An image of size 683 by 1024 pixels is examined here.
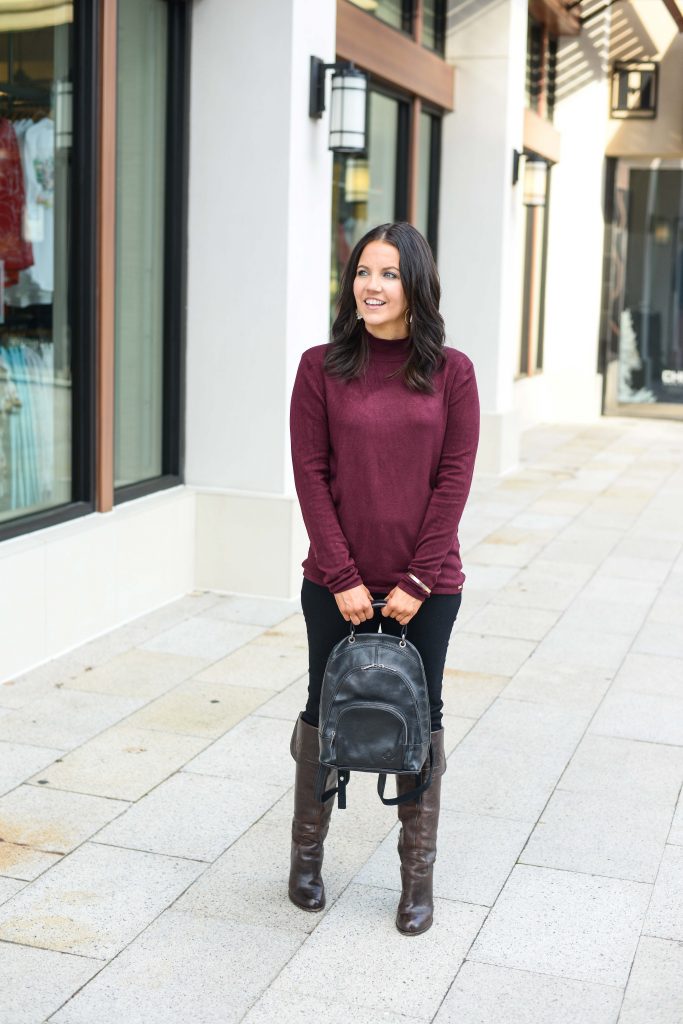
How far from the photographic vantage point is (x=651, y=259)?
1658 cm

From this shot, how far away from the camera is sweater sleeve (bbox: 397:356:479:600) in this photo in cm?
347

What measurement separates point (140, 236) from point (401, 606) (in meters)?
3.95

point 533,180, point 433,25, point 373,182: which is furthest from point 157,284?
point 533,180

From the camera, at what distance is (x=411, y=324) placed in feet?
11.5

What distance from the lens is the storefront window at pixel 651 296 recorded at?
1642cm

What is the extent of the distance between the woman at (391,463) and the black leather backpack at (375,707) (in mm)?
100

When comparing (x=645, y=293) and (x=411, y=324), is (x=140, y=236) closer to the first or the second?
(x=411, y=324)

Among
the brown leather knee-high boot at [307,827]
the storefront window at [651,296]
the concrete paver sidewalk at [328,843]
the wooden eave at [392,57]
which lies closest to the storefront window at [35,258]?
the concrete paver sidewalk at [328,843]

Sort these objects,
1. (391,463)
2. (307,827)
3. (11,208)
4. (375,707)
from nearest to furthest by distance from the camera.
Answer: (375,707), (391,463), (307,827), (11,208)

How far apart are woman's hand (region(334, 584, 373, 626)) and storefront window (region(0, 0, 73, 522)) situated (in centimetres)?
293

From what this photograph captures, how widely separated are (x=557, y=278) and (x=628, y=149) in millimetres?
1669

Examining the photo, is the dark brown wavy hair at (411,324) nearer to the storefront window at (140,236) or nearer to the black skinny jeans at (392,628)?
the black skinny jeans at (392,628)

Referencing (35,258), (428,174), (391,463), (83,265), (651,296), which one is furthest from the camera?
(651,296)

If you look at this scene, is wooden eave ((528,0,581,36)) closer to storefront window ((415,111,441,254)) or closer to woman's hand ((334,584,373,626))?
storefront window ((415,111,441,254))
